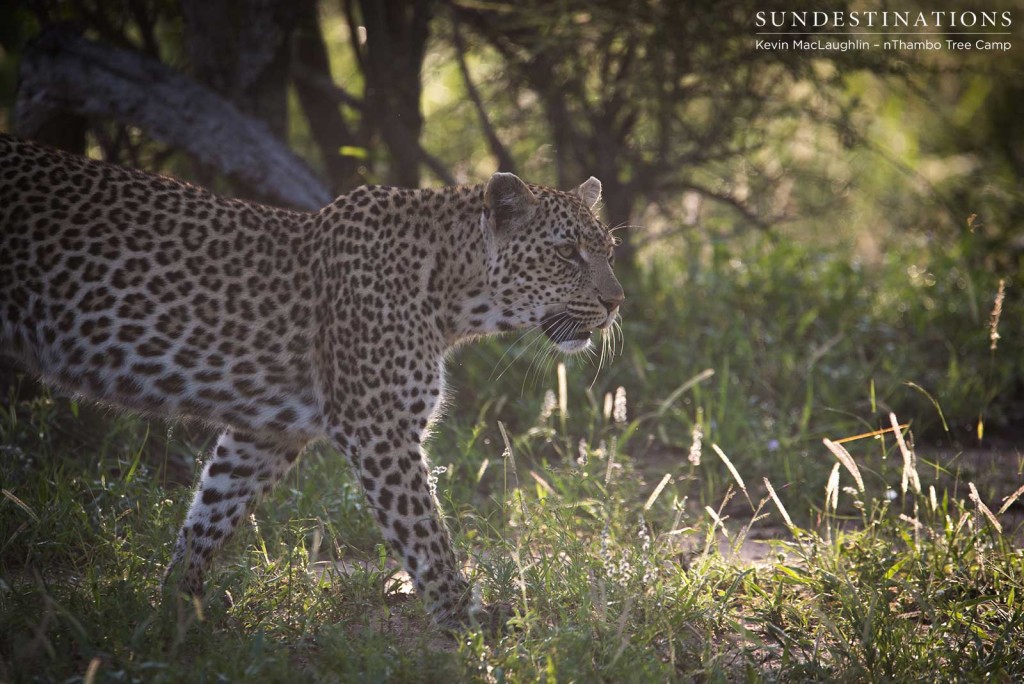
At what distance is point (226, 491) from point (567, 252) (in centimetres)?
194

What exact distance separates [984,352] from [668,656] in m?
4.74

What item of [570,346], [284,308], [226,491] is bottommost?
[226,491]

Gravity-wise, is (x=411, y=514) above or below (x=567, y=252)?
below

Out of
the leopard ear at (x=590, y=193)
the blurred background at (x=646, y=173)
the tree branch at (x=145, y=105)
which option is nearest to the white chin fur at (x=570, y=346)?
the blurred background at (x=646, y=173)

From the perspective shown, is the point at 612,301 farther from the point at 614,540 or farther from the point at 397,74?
the point at 397,74

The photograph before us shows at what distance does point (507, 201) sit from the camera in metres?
5.21

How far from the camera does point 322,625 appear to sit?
4500 millimetres

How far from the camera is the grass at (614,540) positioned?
14.1 feet

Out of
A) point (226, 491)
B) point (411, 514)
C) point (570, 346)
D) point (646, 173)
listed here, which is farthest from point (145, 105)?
point (646, 173)

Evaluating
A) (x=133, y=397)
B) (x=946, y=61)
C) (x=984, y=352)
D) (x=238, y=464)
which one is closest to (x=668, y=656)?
(x=238, y=464)

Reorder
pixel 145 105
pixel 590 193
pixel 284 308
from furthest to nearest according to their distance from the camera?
1. pixel 145 105
2. pixel 590 193
3. pixel 284 308

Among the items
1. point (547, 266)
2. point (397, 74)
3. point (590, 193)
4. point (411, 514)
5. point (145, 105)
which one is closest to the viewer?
point (411, 514)

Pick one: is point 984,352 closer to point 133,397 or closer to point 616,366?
point 616,366

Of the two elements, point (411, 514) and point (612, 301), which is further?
point (612, 301)
